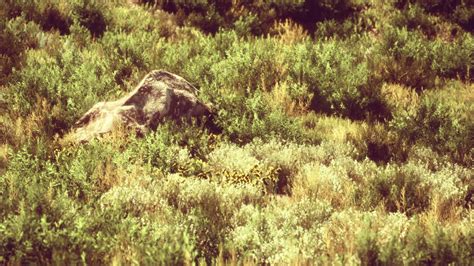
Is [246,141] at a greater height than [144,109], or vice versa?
[144,109]

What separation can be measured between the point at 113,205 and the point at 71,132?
2181 mm

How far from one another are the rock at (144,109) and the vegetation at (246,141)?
9.7 inches

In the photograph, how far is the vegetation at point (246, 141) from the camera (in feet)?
12.4

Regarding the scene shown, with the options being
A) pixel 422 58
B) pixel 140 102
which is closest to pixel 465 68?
pixel 422 58

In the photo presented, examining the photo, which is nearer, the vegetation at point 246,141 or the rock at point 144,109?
the vegetation at point 246,141

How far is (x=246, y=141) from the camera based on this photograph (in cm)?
607

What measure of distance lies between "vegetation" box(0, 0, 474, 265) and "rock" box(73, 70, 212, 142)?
0.81 feet

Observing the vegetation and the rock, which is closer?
the vegetation

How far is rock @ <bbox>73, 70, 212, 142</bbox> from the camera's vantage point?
5.87 meters

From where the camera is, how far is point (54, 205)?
4031 millimetres

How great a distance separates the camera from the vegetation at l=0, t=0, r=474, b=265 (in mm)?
3793

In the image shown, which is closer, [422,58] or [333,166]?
[333,166]

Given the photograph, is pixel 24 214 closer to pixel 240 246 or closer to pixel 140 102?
pixel 240 246

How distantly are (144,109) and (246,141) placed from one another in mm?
1373
